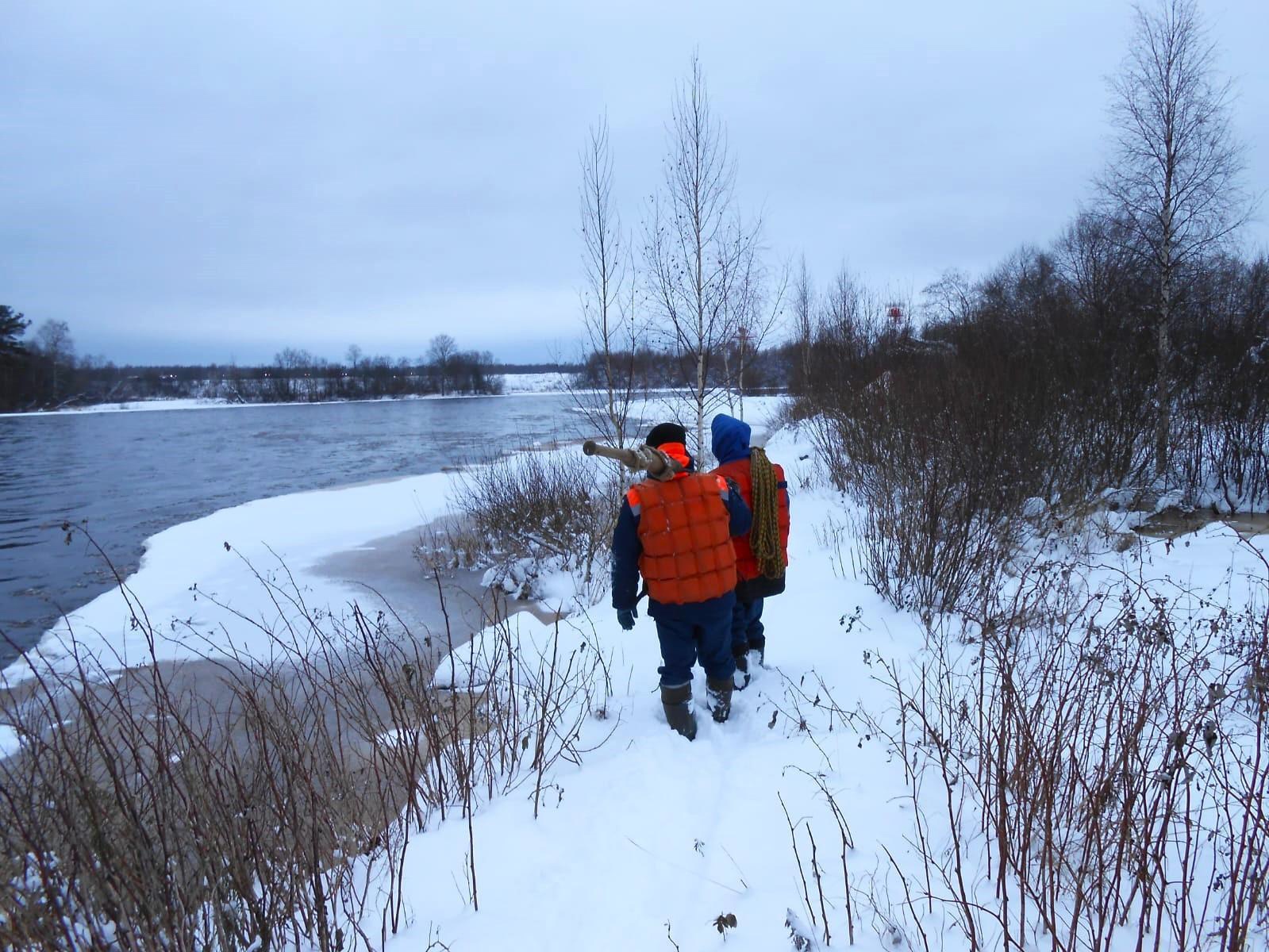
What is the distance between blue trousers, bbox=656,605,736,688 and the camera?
3.14 m

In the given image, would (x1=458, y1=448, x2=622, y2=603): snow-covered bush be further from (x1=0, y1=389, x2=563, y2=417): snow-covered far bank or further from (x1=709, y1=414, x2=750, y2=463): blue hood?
(x1=0, y1=389, x2=563, y2=417): snow-covered far bank

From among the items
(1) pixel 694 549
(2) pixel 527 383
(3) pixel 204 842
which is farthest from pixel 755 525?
(2) pixel 527 383

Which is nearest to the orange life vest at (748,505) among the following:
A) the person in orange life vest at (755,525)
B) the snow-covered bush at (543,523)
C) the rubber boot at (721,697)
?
the person in orange life vest at (755,525)

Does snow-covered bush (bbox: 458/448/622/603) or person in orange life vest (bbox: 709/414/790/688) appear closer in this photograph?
person in orange life vest (bbox: 709/414/790/688)

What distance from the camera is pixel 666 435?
3.12m

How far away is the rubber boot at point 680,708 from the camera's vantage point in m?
3.21

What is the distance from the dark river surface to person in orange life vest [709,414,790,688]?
3072 mm

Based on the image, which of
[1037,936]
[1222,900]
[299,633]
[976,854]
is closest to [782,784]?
[976,854]

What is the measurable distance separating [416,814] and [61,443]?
118 ft

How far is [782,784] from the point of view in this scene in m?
2.77

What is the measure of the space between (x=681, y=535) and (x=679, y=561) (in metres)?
0.13

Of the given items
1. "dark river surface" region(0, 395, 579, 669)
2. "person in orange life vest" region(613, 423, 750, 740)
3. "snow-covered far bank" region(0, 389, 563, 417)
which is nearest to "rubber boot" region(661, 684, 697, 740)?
"person in orange life vest" region(613, 423, 750, 740)

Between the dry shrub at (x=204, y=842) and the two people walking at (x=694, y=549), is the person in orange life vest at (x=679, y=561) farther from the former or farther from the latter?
the dry shrub at (x=204, y=842)

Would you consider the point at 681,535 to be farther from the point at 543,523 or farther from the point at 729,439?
the point at 543,523
